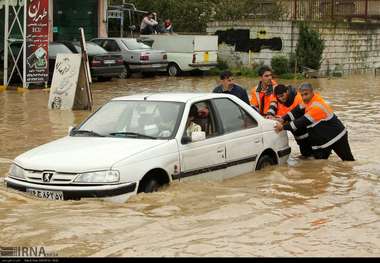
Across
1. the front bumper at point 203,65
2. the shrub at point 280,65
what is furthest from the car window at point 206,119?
the shrub at point 280,65

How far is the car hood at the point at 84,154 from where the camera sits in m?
7.57

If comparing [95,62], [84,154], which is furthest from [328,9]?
[84,154]

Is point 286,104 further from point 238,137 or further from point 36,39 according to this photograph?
point 36,39

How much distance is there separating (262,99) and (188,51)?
62.1ft

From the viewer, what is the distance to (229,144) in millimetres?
9148

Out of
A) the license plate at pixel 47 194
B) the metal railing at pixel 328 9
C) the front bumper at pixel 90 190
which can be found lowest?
the license plate at pixel 47 194

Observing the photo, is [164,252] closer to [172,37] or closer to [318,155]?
[318,155]

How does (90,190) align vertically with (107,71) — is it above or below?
below

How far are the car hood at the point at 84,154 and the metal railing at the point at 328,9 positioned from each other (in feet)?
84.1

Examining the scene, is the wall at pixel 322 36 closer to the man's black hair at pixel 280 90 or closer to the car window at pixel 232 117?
the man's black hair at pixel 280 90

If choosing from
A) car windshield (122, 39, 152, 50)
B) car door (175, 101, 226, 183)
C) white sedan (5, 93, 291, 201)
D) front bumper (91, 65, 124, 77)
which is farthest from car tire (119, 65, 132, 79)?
car door (175, 101, 226, 183)

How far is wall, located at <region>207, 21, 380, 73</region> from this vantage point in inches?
1264

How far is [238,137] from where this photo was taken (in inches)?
368

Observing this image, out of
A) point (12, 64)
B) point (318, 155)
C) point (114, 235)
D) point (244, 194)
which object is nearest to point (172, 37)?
point (12, 64)
